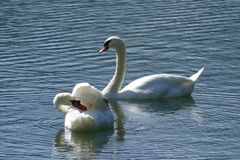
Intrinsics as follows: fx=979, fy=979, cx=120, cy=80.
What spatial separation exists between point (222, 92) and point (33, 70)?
5088 millimetres

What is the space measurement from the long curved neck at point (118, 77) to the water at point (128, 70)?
38 cm

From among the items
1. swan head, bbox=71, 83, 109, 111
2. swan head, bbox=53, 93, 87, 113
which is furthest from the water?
swan head, bbox=71, 83, 109, 111

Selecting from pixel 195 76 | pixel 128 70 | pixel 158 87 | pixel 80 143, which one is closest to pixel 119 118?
pixel 80 143

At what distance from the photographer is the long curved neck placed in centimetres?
2186

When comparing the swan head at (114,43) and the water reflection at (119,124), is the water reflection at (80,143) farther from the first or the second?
the swan head at (114,43)

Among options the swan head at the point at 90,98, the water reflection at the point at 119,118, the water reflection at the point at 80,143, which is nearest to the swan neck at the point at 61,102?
the swan head at the point at 90,98

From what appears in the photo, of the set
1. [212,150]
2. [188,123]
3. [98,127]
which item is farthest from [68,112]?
[212,150]

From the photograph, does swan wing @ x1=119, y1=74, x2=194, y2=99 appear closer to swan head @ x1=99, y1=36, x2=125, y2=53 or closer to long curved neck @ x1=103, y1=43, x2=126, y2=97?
long curved neck @ x1=103, y1=43, x2=126, y2=97

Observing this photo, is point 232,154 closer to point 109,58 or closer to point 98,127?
point 98,127

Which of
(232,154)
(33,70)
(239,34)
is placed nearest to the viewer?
(232,154)

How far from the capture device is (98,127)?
18641mm

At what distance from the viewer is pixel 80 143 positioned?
18.0 meters

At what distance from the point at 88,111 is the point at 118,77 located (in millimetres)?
3698

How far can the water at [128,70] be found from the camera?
686 inches
